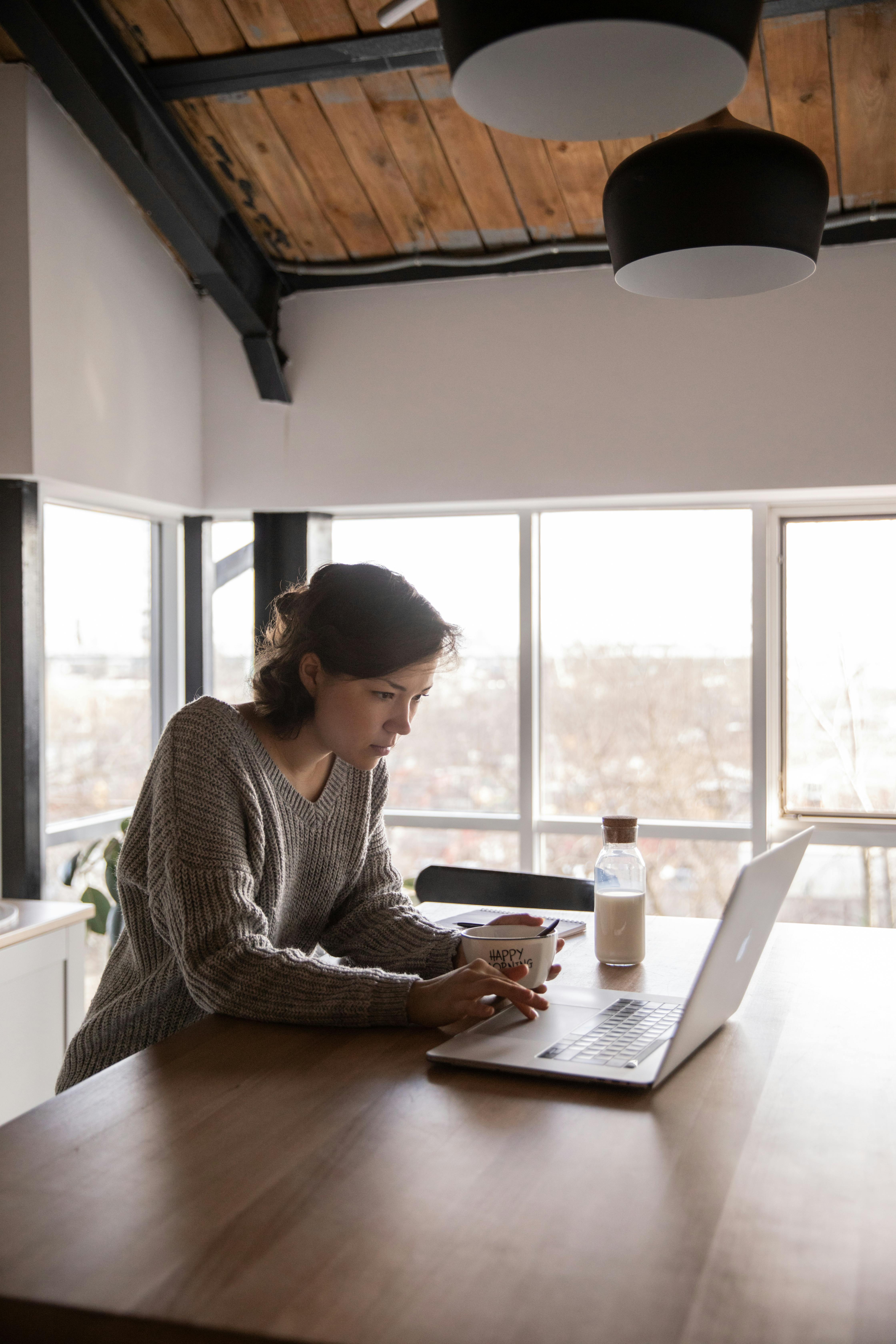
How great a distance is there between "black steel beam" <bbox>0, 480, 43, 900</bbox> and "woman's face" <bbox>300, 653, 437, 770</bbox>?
1.55m

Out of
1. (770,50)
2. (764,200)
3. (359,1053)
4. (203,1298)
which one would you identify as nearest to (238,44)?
(770,50)

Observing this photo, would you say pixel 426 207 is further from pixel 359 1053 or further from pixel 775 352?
pixel 359 1053

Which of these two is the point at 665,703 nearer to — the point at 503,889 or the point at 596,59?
the point at 503,889

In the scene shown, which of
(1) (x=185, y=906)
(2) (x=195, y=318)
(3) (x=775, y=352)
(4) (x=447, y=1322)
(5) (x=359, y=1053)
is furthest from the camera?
(2) (x=195, y=318)

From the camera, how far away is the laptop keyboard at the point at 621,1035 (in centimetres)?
121

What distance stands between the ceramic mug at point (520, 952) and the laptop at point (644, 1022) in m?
0.04

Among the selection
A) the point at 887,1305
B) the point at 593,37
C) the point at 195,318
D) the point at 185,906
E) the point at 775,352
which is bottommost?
the point at 887,1305

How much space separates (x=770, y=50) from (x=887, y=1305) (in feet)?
8.40

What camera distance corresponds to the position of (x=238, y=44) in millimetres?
2709

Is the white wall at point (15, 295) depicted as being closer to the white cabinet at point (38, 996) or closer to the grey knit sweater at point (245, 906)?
the white cabinet at point (38, 996)

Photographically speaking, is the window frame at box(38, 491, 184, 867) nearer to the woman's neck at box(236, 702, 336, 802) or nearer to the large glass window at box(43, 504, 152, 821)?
the large glass window at box(43, 504, 152, 821)

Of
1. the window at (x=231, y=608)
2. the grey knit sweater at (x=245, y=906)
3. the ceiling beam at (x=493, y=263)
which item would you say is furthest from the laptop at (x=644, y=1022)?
the window at (x=231, y=608)

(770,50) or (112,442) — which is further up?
(770,50)

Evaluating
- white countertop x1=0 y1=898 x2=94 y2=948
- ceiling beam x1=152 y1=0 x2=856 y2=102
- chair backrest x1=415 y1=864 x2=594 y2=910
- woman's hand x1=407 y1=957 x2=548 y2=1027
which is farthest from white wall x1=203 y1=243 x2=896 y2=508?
woman's hand x1=407 y1=957 x2=548 y2=1027
